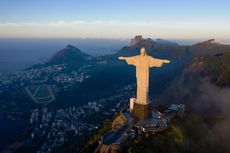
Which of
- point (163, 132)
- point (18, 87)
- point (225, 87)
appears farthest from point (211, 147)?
point (18, 87)

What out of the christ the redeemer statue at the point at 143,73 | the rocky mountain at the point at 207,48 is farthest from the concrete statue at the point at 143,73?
the rocky mountain at the point at 207,48

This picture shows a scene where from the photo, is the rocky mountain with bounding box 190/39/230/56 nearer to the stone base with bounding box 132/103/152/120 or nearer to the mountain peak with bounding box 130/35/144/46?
the mountain peak with bounding box 130/35/144/46

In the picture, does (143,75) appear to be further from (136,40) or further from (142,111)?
(136,40)

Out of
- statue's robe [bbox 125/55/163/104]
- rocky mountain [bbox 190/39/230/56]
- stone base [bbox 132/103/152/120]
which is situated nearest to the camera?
statue's robe [bbox 125/55/163/104]

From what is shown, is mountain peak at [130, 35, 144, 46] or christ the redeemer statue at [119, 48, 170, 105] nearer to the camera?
christ the redeemer statue at [119, 48, 170, 105]

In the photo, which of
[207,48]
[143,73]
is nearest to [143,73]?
[143,73]

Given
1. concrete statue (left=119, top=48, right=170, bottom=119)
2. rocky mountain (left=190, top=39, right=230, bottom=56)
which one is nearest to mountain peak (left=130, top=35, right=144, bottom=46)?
rocky mountain (left=190, top=39, right=230, bottom=56)

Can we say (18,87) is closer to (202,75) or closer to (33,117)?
(33,117)

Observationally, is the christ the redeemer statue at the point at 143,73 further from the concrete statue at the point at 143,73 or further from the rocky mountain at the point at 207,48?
the rocky mountain at the point at 207,48

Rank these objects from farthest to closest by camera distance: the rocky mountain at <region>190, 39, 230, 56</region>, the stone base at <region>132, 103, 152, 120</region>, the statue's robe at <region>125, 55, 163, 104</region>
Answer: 1. the rocky mountain at <region>190, 39, 230, 56</region>
2. the stone base at <region>132, 103, 152, 120</region>
3. the statue's robe at <region>125, 55, 163, 104</region>
